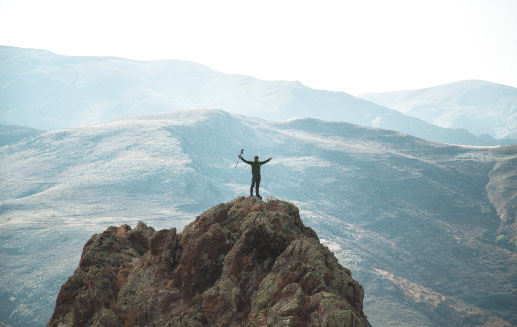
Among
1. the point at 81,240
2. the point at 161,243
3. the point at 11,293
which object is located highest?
the point at 161,243

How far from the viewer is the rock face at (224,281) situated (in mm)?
17672

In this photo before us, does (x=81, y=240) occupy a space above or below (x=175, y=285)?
below

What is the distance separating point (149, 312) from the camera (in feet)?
64.4

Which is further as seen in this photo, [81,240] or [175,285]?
[81,240]

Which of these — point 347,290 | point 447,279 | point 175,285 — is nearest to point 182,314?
point 175,285

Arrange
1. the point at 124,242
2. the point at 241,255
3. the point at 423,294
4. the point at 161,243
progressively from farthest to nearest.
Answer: the point at 423,294 → the point at 124,242 → the point at 161,243 → the point at 241,255

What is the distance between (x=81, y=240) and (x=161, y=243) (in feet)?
568

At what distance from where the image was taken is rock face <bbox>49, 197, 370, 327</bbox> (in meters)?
17.7

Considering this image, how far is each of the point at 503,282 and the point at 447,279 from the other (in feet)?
66.5

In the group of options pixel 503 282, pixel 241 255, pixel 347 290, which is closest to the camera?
pixel 347 290

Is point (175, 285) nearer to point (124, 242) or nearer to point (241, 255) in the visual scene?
point (241, 255)

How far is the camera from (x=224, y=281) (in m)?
19.4

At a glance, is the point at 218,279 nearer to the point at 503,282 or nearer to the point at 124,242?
the point at 124,242

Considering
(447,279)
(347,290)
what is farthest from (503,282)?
(347,290)
